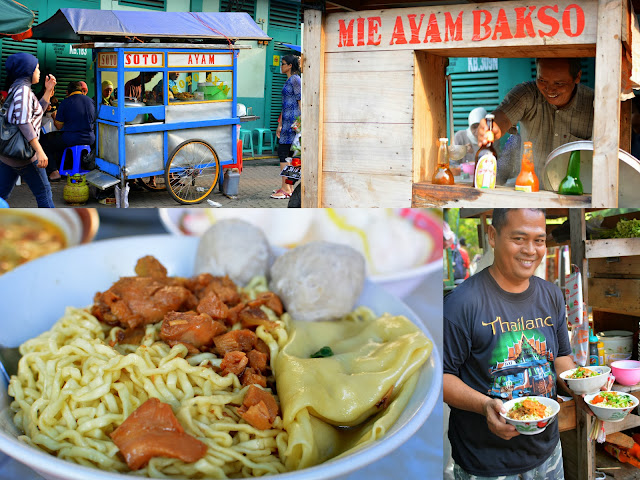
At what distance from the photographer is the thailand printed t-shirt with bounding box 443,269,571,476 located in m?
1.96

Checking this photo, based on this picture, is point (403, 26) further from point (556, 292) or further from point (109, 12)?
point (109, 12)

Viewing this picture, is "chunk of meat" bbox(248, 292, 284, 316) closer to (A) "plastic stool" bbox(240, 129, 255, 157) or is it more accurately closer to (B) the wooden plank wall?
(B) the wooden plank wall

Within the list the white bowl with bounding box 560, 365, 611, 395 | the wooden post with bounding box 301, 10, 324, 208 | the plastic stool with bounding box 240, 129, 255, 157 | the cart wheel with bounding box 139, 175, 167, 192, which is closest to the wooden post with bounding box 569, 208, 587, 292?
→ the white bowl with bounding box 560, 365, 611, 395

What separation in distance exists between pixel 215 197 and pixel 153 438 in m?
6.23

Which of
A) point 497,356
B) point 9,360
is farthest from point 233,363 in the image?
point 497,356

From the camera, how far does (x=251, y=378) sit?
187cm

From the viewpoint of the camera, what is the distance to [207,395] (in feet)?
5.98

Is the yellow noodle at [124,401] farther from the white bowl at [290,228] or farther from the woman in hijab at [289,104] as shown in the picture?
the woman in hijab at [289,104]

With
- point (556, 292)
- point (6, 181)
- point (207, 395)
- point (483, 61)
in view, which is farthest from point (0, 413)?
point (483, 61)

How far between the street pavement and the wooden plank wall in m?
3.71

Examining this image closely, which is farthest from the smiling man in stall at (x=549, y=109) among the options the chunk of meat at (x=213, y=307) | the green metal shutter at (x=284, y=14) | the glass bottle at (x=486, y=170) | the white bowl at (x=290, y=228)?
the green metal shutter at (x=284, y=14)

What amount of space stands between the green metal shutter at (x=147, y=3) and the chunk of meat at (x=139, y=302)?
703 centimetres

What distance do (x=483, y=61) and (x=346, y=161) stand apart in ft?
12.4

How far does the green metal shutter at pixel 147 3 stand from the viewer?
8.24m
